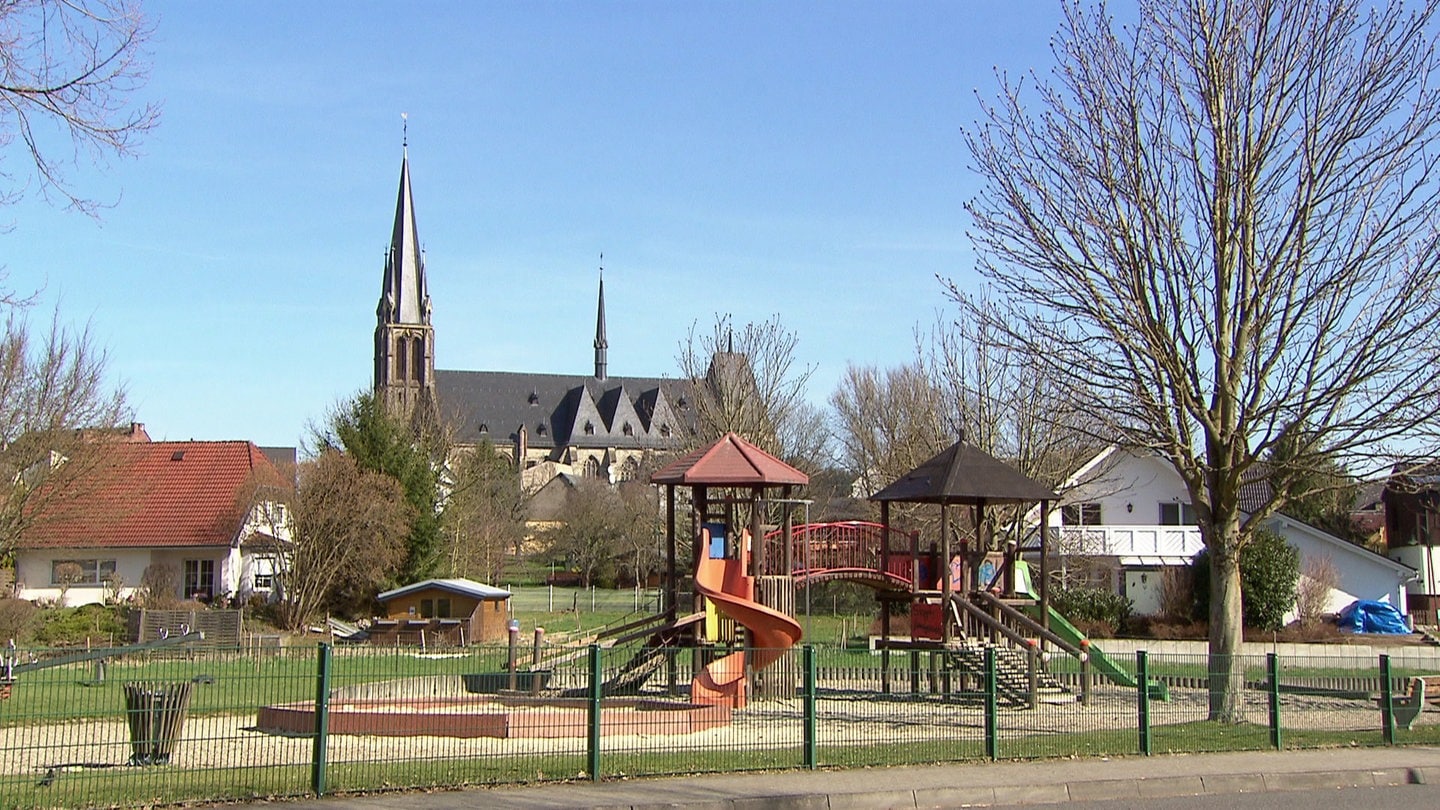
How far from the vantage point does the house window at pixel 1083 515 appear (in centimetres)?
4988

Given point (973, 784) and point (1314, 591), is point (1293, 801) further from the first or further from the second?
point (1314, 591)

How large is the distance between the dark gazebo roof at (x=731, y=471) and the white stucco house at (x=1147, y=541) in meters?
19.5

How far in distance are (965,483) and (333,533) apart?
26.8 metres

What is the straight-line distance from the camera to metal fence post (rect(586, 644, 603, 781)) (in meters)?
14.0

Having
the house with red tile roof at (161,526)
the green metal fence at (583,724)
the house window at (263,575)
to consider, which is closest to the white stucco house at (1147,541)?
the green metal fence at (583,724)

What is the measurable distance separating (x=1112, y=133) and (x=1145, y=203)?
43.5 inches

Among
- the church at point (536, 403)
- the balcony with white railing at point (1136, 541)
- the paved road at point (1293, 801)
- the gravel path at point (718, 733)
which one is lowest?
the paved road at point (1293, 801)

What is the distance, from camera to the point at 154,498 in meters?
47.9

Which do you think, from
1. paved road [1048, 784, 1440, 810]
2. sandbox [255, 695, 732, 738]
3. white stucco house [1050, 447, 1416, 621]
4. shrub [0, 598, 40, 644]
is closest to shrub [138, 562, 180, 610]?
shrub [0, 598, 40, 644]

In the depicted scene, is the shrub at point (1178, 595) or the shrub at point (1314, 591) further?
the shrub at point (1314, 591)

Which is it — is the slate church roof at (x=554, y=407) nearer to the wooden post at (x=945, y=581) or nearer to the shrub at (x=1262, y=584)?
the shrub at (x=1262, y=584)

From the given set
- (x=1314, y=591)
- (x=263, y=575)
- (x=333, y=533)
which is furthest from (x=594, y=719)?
(x=263, y=575)

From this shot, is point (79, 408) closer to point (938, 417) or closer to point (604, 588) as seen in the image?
point (938, 417)

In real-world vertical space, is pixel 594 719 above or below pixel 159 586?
below
